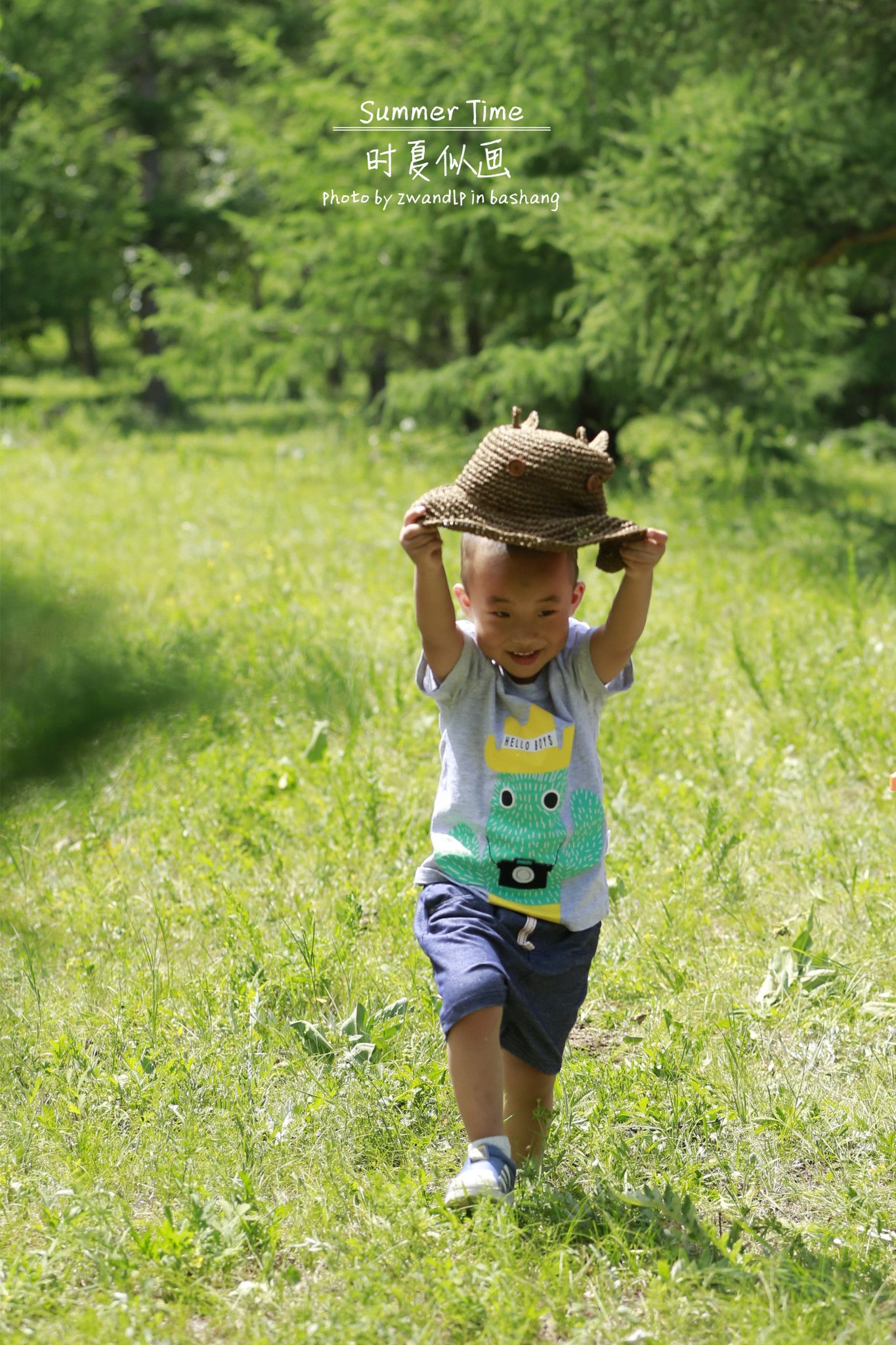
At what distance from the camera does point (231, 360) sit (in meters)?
14.4

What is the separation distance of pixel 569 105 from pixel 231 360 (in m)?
5.18

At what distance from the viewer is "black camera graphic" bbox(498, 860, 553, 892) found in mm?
2557

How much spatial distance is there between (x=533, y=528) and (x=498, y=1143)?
117cm

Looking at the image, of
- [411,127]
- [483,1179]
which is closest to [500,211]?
[411,127]

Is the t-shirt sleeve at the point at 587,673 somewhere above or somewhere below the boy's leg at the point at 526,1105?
above

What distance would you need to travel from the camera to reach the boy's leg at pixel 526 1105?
8.79 ft

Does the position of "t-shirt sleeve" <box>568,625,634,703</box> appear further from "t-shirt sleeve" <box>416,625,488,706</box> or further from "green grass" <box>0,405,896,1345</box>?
"green grass" <box>0,405,896,1345</box>

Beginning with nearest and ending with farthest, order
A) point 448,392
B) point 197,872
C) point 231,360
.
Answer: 1. point 197,872
2. point 448,392
3. point 231,360

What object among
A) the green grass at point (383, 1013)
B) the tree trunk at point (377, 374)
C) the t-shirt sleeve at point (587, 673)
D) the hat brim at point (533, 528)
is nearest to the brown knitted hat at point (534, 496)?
the hat brim at point (533, 528)

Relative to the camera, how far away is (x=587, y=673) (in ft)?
8.84

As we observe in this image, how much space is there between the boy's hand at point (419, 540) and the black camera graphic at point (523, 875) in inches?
24.5

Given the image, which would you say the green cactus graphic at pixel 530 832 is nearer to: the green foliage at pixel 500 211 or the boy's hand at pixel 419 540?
the boy's hand at pixel 419 540

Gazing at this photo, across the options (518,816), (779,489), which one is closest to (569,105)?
(779,489)

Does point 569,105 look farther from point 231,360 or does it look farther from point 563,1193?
point 563,1193
